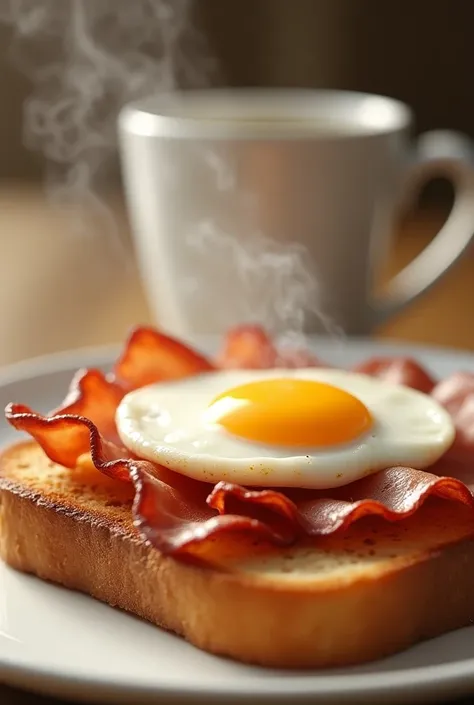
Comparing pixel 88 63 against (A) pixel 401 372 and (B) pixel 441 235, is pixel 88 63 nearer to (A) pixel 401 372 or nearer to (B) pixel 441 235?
(B) pixel 441 235

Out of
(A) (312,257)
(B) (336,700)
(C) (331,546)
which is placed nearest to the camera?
(B) (336,700)

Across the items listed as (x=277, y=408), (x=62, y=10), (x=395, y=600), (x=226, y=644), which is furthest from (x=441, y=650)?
(x=62, y=10)

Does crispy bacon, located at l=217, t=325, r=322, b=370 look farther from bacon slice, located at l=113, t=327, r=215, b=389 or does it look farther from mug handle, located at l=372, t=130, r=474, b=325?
mug handle, located at l=372, t=130, r=474, b=325

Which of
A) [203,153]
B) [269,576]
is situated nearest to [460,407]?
[269,576]

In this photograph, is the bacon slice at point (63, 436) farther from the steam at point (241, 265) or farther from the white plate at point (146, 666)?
the steam at point (241, 265)

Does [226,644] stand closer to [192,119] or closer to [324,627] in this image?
[324,627]

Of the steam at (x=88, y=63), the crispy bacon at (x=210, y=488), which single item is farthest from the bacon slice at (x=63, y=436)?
the steam at (x=88, y=63)

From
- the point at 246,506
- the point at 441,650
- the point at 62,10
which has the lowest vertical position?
the point at 441,650
